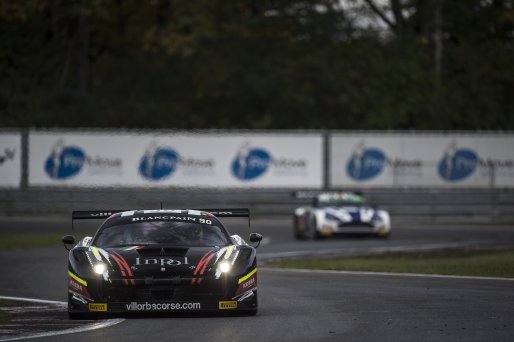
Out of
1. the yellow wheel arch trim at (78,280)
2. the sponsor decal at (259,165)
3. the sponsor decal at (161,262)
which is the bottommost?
the yellow wheel arch trim at (78,280)

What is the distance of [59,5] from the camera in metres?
52.6

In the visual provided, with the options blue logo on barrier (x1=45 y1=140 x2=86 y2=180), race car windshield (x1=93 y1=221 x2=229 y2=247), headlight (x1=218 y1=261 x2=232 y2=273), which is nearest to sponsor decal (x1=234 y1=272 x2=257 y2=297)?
Answer: headlight (x1=218 y1=261 x2=232 y2=273)

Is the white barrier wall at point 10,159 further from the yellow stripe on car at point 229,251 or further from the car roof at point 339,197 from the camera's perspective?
the yellow stripe on car at point 229,251

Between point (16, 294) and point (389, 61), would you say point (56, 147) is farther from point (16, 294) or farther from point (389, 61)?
point (16, 294)

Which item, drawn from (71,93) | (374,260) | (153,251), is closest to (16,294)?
(153,251)

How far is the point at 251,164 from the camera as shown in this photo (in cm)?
4197

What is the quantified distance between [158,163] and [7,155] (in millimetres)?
4804

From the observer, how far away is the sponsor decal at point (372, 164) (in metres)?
41.8

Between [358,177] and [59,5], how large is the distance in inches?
668

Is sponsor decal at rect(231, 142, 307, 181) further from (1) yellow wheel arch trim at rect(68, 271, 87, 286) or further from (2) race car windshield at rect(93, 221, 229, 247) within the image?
(1) yellow wheel arch trim at rect(68, 271, 87, 286)

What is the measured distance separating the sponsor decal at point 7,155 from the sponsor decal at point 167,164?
13.3 ft

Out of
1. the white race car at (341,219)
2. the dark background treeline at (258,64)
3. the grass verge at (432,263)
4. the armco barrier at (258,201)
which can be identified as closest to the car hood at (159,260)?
the grass verge at (432,263)

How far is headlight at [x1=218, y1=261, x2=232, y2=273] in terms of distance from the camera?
13086 mm

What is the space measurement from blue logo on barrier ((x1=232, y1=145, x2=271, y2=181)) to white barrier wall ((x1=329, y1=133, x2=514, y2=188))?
211cm
